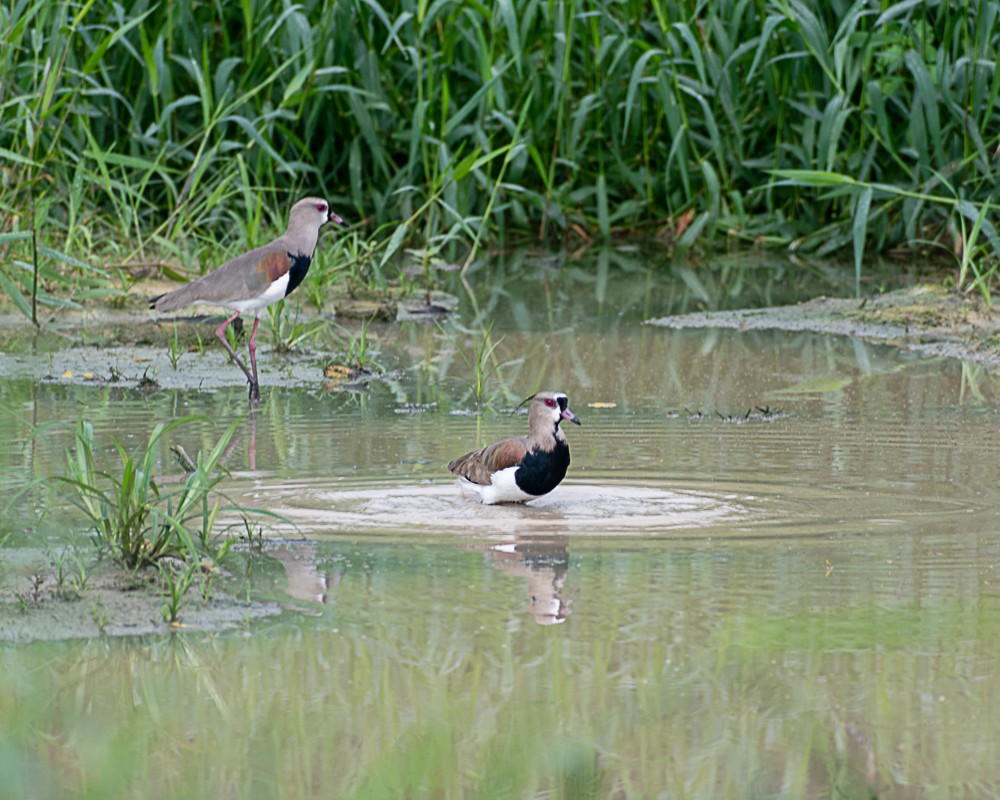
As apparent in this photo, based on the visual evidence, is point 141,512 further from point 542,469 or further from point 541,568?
point 542,469

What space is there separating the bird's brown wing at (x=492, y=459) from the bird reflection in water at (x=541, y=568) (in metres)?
0.34

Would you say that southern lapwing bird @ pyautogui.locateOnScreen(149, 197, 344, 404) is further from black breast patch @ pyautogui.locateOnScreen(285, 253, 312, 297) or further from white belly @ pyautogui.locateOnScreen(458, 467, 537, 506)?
white belly @ pyautogui.locateOnScreen(458, 467, 537, 506)

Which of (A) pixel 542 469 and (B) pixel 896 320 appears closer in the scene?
(A) pixel 542 469

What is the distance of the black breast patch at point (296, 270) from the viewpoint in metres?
7.42

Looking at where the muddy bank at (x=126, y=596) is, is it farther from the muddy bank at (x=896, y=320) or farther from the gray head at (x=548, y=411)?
the muddy bank at (x=896, y=320)

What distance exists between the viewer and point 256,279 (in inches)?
288

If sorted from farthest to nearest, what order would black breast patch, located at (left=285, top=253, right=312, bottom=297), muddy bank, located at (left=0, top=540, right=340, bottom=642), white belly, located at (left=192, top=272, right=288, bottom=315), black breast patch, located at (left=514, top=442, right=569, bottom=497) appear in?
black breast patch, located at (left=285, top=253, right=312, bottom=297) < white belly, located at (left=192, top=272, right=288, bottom=315) < black breast patch, located at (left=514, top=442, right=569, bottom=497) < muddy bank, located at (left=0, top=540, right=340, bottom=642)

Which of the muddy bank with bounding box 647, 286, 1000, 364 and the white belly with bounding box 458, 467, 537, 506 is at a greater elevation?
the muddy bank with bounding box 647, 286, 1000, 364

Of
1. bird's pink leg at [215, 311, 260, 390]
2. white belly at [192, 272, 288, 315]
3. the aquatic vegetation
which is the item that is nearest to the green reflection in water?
the aquatic vegetation

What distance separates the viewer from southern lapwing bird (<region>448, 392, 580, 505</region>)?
506 cm

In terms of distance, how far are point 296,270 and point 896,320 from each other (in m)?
2.99

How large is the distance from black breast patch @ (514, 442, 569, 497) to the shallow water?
89mm

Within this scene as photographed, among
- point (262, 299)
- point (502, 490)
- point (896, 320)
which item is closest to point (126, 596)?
point (502, 490)

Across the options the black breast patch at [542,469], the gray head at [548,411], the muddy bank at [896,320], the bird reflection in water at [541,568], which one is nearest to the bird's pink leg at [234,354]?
the gray head at [548,411]
